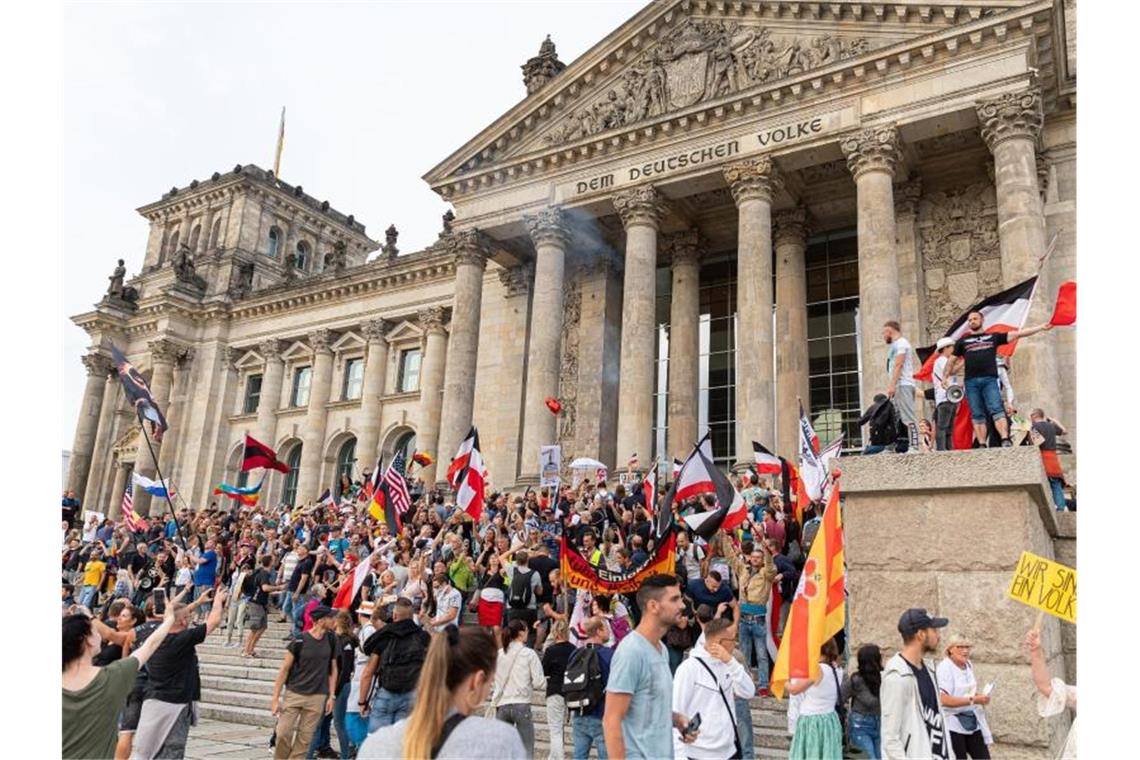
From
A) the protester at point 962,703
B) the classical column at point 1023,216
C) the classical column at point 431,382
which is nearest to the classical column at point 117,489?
the classical column at point 431,382

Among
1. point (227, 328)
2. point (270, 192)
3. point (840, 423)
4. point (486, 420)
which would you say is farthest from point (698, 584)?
point (270, 192)

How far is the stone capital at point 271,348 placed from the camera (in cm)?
4119

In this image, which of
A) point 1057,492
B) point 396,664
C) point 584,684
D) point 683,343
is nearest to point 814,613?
point 584,684

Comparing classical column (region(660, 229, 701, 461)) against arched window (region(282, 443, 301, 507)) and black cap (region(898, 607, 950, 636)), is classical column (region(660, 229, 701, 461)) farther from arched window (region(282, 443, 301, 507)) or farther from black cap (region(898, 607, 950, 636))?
arched window (region(282, 443, 301, 507))

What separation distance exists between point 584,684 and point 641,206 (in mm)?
18787

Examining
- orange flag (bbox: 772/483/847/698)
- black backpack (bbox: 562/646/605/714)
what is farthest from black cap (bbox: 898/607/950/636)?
black backpack (bbox: 562/646/605/714)

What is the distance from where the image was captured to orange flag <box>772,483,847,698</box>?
5.89m

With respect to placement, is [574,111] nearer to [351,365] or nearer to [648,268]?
[648,268]

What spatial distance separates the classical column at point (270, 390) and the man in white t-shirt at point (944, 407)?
117 ft

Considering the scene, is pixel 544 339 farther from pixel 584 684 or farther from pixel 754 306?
pixel 584 684

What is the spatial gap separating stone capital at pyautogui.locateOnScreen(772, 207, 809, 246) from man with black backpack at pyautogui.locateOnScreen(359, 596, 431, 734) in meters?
19.4

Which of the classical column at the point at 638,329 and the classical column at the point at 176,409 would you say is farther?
the classical column at the point at 176,409

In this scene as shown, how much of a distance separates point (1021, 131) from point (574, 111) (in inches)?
501

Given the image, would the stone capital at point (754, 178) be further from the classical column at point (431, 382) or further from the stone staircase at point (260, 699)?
the stone staircase at point (260, 699)
